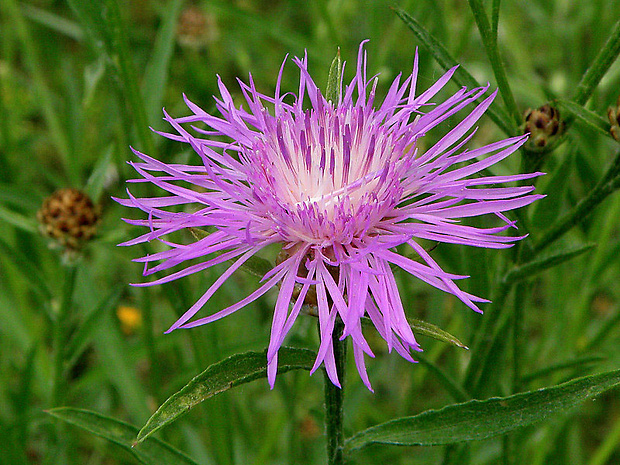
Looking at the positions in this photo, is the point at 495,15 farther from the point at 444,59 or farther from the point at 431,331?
the point at 431,331

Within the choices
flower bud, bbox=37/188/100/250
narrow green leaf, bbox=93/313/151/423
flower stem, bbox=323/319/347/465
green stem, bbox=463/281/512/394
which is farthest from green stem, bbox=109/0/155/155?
green stem, bbox=463/281/512/394

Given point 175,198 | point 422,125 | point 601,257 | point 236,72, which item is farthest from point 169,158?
point 236,72

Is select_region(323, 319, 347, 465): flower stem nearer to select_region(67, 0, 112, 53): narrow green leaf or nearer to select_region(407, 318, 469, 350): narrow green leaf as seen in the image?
select_region(407, 318, 469, 350): narrow green leaf

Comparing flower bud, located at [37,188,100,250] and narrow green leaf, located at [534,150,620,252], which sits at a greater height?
flower bud, located at [37,188,100,250]

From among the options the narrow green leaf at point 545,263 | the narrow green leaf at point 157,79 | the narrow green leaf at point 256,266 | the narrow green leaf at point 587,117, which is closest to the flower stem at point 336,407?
the narrow green leaf at point 256,266

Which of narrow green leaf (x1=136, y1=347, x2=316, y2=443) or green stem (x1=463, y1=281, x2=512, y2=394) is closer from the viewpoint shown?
narrow green leaf (x1=136, y1=347, x2=316, y2=443)

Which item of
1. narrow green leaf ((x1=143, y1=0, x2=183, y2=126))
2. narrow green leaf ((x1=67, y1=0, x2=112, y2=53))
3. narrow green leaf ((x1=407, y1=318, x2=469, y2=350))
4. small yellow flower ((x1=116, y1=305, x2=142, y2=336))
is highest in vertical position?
narrow green leaf ((x1=67, y1=0, x2=112, y2=53))

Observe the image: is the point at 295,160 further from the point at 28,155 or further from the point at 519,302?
the point at 28,155
